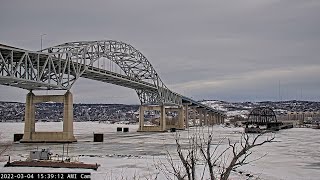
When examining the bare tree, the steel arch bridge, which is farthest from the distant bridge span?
the bare tree

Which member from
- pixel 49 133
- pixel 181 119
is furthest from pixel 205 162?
pixel 181 119

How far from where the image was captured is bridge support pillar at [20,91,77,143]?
57.4 metres

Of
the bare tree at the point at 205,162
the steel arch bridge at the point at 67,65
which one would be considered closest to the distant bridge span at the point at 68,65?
the steel arch bridge at the point at 67,65

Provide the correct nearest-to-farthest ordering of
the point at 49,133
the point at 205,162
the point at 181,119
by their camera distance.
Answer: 1. the point at 205,162
2. the point at 49,133
3. the point at 181,119

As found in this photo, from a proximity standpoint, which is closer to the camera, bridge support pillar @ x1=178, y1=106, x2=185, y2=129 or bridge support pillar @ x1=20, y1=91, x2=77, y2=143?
bridge support pillar @ x1=20, y1=91, x2=77, y2=143

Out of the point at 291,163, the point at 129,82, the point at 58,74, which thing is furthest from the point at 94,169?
the point at 129,82

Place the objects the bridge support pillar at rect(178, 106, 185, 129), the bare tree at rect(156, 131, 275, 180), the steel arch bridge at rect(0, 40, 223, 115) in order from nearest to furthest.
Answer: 1. the bare tree at rect(156, 131, 275, 180)
2. the steel arch bridge at rect(0, 40, 223, 115)
3. the bridge support pillar at rect(178, 106, 185, 129)

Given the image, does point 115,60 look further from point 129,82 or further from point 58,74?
point 58,74

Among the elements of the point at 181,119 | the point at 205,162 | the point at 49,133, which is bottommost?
the point at 49,133

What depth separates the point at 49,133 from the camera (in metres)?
58.3

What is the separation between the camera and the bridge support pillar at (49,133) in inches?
2259

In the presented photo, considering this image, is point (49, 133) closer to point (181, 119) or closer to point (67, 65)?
point (67, 65)

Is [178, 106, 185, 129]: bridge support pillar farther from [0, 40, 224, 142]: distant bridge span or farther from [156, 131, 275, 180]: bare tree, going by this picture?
[156, 131, 275, 180]: bare tree

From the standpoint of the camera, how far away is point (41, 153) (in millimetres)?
27562
